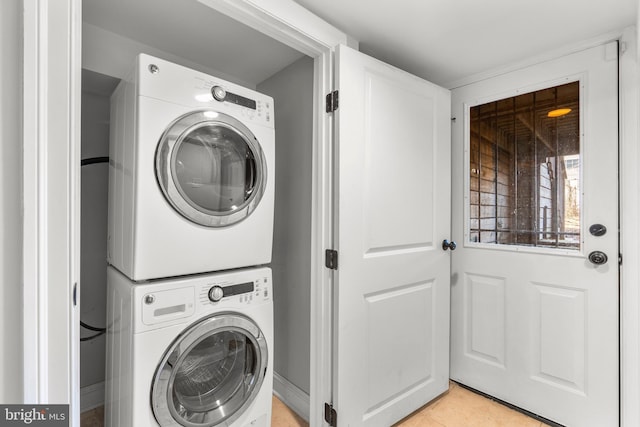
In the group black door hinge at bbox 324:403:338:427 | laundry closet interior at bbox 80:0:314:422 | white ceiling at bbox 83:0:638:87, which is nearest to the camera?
white ceiling at bbox 83:0:638:87

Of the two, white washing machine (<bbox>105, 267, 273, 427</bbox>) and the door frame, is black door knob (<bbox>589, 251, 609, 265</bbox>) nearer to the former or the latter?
white washing machine (<bbox>105, 267, 273, 427</bbox>)

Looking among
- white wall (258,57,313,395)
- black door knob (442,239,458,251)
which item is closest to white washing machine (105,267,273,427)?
white wall (258,57,313,395)

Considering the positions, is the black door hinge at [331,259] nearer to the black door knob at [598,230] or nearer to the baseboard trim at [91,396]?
the black door knob at [598,230]

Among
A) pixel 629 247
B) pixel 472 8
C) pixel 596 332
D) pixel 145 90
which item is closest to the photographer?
pixel 145 90

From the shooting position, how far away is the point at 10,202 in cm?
61

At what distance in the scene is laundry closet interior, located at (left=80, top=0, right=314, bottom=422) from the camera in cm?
166

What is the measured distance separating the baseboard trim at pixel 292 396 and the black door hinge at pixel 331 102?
1618 mm

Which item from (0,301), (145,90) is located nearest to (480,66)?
(145,90)

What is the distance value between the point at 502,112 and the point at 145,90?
2.01m

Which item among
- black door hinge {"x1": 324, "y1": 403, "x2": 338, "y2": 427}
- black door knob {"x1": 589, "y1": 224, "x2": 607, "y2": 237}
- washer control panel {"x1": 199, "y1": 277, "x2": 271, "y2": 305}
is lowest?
black door hinge {"x1": 324, "y1": 403, "x2": 338, "y2": 427}

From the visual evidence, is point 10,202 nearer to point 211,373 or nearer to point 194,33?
point 211,373

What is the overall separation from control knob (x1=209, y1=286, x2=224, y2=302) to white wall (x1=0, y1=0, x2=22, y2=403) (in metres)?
0.70

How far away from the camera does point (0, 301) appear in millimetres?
598

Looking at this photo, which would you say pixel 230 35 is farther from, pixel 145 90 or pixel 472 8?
pixel 472 8
